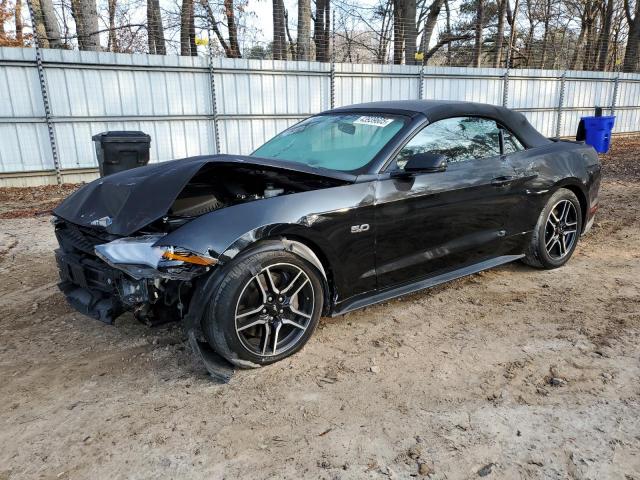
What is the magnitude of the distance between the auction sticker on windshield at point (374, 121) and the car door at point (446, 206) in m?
0.28

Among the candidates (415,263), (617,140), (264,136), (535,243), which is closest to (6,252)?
(415,263)

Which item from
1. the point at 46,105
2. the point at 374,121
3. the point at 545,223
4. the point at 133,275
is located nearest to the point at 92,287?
the point at 133,275

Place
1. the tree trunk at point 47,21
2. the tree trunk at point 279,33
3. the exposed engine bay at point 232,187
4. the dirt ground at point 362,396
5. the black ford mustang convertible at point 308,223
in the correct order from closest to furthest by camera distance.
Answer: the dirt ground at point 362,396, the black ford mustang convertible at point 308,223, the exposed engine bay at point 232,187, the tree trunk at point 47,21, the tree trunk at point 279,33

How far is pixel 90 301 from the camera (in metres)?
3.01

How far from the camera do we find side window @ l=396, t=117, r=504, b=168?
3586mm

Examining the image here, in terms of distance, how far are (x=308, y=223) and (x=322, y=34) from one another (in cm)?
1305

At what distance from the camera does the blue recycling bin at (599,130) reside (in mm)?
12391

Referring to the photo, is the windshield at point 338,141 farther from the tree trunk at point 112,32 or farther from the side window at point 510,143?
the tree trunk at point 112,32

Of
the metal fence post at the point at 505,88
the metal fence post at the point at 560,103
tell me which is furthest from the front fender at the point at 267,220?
the metal fence post at the point at 560,103

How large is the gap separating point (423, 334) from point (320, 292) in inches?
32.0

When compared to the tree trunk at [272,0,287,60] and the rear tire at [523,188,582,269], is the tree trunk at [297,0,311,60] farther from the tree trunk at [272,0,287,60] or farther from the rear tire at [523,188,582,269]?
the rear tire at [523,188,582,269]

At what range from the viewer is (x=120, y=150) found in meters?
7.02

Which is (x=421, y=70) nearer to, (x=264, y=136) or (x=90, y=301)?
(x=264, y=136)

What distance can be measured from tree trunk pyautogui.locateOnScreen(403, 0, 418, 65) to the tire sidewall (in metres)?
11.2
